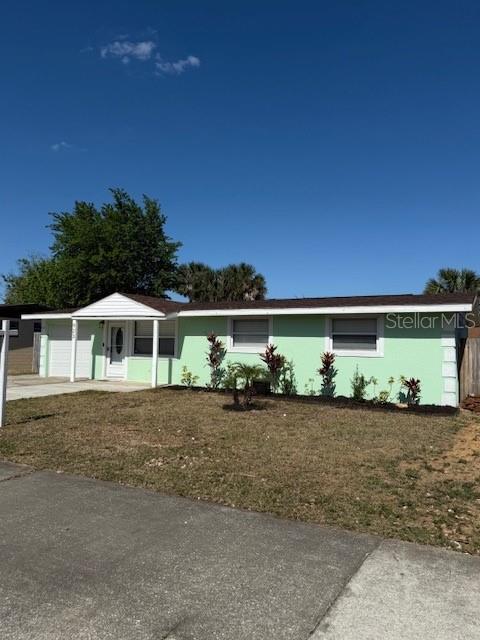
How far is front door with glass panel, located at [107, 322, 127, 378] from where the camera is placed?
1753cm

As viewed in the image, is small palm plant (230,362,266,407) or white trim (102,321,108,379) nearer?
small palm plant (230,362,266,407)

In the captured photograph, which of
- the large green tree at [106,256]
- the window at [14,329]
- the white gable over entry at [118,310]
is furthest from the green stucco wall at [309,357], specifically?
the large green tree at [106,256]

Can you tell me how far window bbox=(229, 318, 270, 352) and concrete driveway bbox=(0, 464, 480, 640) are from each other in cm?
A: 1002

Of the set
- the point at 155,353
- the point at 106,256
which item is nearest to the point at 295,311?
the point at 155,353

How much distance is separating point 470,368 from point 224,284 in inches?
931

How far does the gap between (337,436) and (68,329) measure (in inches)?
536

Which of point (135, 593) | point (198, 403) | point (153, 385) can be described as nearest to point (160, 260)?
point (153, 385)

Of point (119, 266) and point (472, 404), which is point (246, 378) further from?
point (119, 266)

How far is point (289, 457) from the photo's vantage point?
7020 millimetres

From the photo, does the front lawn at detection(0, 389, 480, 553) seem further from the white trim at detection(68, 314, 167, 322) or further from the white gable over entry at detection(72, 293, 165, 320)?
the white gable over entry at detection(72, 293, 165, 320)

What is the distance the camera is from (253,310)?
14328mm

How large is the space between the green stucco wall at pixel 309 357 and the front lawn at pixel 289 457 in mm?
1739

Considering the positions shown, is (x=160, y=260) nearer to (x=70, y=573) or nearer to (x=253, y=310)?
(x=253, y=310)

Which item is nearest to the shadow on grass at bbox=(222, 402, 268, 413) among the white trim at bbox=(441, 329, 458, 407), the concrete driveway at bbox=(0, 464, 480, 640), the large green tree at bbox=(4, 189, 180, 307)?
the white trim at bbox=(441, 329, 458, 407)
